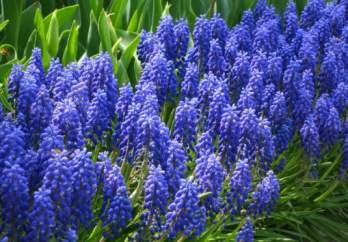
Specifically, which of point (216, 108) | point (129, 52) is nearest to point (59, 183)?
point (216, 108)

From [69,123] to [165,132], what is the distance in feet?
1.33

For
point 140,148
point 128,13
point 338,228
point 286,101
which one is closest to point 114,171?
point 140,148

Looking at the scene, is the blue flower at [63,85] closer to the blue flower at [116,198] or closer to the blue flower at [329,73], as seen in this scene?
the blue flower at [116,198]

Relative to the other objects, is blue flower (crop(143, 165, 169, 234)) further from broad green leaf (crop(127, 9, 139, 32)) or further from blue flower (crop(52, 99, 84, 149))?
broad green leaf (crop(127, 9, 139, 32))

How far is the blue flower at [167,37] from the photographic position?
152 inches

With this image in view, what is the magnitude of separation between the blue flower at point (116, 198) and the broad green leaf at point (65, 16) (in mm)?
1836

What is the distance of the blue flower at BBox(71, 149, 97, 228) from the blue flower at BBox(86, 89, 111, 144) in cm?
44

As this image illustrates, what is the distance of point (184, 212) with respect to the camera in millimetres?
2816

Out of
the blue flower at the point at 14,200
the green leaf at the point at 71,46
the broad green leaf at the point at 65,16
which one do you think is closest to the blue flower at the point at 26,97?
the blue flower at the point at 14,200

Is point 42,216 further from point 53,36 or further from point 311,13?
point 311,13

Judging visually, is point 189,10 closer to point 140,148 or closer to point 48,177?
point 140,148

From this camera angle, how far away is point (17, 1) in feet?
14.6

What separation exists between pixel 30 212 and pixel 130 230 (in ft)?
2.11

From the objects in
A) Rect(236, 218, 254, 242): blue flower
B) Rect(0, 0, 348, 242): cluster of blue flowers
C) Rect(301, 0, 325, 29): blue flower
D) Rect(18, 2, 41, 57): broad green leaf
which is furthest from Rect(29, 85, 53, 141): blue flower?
Rect(301, 0, 325, 29): blue flower
